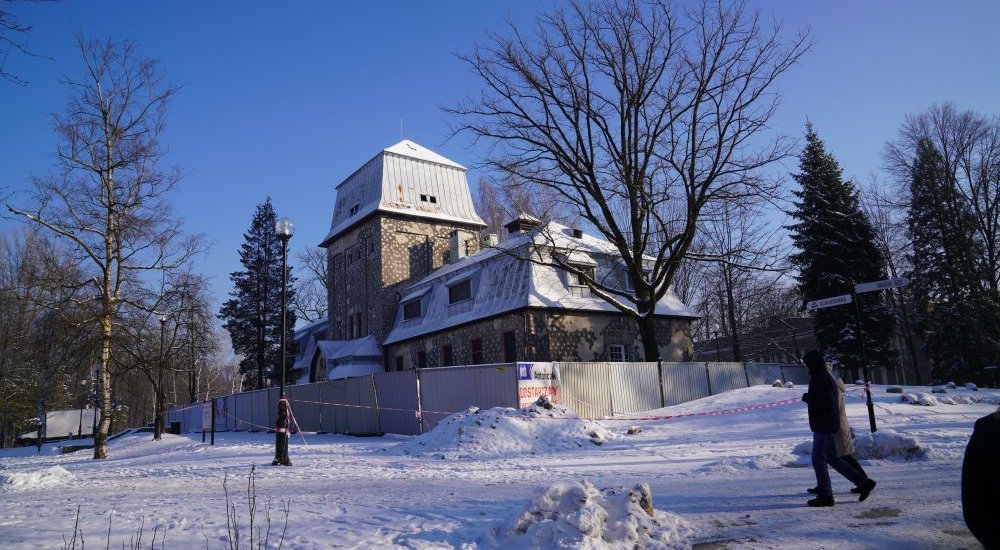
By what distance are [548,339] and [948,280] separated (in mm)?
22794

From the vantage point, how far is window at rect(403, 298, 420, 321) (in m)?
32.7

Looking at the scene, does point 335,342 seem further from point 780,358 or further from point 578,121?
point 780,358

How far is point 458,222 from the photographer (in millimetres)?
37281

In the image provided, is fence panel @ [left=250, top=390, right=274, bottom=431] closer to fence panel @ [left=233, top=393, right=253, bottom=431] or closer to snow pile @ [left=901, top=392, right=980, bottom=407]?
fence panel @ [left=233, top=393, right=253, bottom=431]

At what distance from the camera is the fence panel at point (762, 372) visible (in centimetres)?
2647

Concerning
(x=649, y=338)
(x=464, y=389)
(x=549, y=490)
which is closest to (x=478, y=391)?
(x=464, y=389)

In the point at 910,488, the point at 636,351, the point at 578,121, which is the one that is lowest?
the point at 910,488

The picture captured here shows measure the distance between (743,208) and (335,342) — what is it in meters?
24.8

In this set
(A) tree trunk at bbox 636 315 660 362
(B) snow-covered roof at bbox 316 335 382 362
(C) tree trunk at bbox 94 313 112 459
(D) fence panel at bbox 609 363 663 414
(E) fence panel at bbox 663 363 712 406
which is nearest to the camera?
(C) tree trunk at bbox 94 313 112 459

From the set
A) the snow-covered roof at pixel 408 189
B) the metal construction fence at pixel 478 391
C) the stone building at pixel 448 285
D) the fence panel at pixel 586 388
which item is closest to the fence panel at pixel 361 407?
the metal construction fence at pixel 478 391

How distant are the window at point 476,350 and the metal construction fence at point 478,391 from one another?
20.3 ft

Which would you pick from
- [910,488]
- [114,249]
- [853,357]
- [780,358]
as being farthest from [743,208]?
[780,358]

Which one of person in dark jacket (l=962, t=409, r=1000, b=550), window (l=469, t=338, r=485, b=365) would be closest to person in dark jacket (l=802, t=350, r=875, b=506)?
person in dark jacket (l=962, t=409, r=1000, b=550)

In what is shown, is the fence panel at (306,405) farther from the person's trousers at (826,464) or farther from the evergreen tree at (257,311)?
the person's trousers at (826,464)
